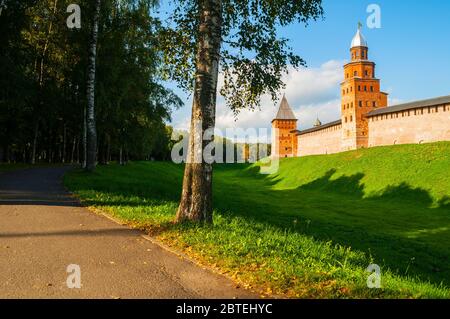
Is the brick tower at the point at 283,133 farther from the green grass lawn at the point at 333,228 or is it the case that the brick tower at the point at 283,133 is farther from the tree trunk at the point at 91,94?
the tree trunk at the point at 91,94

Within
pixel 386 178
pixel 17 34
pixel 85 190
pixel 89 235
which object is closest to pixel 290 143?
pixel 386 178

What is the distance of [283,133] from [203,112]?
3967 inches

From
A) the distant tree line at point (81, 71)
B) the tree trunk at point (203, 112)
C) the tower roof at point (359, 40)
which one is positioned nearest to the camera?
the tree trunk at point (203, 112)

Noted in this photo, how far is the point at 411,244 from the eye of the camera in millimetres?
17609

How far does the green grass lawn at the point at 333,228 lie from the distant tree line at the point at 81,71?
9.20m

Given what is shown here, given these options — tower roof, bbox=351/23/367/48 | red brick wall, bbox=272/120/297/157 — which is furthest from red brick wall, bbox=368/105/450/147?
red brick wall, bbox=272/120/297/157

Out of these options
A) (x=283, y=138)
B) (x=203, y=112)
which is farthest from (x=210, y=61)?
(x=283, y=138)

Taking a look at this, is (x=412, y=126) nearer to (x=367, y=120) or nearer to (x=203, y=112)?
(x=367, y=120)

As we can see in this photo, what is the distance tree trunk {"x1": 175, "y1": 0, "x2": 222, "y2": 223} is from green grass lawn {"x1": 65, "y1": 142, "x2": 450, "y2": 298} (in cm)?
72

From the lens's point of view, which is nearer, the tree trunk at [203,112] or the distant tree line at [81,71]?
the tree trunk at [203,112]

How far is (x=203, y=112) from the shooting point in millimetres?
10188

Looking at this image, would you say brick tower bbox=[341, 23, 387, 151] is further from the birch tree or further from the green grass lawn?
the birch tree

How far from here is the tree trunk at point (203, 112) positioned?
10188 mm

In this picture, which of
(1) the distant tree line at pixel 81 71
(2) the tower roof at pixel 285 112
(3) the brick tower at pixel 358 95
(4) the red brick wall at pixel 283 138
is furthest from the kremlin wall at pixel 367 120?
(1) the distant tree line at pixel 81 71
